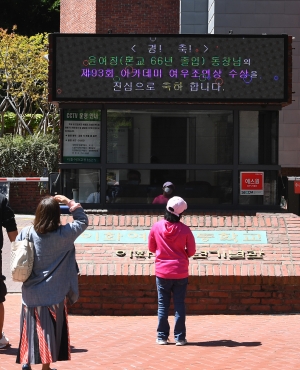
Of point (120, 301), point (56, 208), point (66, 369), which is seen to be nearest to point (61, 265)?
point (56, 208)

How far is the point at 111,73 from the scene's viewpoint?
1209 cm

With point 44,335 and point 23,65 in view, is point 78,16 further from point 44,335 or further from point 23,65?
point 44,335

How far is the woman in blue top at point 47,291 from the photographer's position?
6.04 m

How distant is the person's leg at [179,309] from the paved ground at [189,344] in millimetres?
129

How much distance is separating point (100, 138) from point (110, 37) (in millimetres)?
1614

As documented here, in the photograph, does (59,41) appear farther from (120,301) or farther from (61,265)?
(61,265)

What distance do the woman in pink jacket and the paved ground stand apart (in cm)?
19

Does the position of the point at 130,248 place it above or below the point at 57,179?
below

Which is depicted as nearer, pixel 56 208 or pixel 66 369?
pixel 56 208

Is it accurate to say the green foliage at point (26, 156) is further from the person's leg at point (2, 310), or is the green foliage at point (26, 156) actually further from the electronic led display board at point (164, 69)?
the person's leg at point (2, 310)

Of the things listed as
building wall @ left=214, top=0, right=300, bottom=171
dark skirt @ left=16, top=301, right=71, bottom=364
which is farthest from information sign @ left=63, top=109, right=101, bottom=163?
building wall @ left=214, top=0, right=300, bottom=171

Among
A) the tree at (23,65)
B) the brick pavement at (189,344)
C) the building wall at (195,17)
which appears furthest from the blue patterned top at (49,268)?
the tree at (23,65)

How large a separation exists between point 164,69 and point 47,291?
6.69 metres

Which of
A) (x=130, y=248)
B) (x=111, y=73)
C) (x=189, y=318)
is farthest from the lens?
(x=111, y=73)
